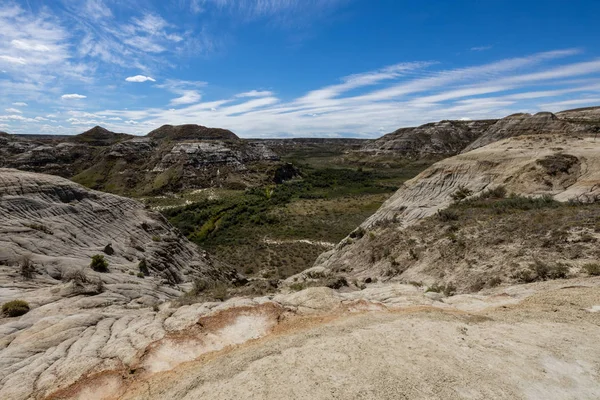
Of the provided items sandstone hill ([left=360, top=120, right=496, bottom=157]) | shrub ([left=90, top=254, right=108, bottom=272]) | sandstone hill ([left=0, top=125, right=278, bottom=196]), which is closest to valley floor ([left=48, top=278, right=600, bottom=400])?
shrub ([left=90, top=254, right=108, bottom=272])

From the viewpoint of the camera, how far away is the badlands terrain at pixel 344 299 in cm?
690

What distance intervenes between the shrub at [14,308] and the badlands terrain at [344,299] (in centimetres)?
6

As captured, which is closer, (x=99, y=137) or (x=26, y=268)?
(x=26, y=268)

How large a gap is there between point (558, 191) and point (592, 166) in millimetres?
4192

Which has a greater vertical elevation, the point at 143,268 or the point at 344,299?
the point at 344,299

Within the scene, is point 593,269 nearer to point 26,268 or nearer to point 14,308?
point 14,308

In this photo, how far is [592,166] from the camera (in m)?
24.8

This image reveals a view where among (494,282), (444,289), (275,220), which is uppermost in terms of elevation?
(494,282)

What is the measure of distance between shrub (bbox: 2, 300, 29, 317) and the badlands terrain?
0.06 m

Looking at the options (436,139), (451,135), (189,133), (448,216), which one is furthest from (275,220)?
(189,133)

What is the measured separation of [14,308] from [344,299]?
11.7 m

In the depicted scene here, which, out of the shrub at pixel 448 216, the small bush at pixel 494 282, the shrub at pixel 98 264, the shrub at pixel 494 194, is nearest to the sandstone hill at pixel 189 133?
the shrub at pixel 494 194

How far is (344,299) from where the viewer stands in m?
11.5

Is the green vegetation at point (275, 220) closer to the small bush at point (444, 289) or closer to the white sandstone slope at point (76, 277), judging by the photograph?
the white sandstone slope at point (76, 277)
